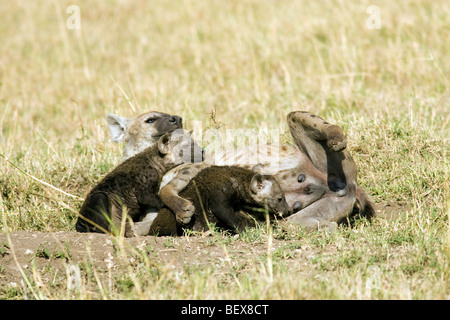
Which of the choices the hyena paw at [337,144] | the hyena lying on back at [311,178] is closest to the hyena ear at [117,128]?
the hyena lying on back at [311,178]

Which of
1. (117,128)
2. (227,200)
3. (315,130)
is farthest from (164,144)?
(315,130)

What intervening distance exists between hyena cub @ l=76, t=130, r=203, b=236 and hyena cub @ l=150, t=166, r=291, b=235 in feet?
0.98

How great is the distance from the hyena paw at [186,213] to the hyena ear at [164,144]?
0.78 meters

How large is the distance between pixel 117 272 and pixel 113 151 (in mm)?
2710

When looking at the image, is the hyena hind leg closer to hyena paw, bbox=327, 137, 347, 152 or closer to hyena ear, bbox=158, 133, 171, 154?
hyena paw, bbox=327, 137, 347, 152

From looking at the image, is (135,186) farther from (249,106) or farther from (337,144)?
(249,106)

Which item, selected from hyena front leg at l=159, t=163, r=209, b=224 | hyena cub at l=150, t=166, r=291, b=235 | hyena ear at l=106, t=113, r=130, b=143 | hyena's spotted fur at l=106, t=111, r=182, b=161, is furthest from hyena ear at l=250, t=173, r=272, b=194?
hyena ear at l=106, t=113, r=130, b=143

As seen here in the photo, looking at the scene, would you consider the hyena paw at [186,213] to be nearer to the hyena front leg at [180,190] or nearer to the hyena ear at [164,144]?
the hyena front leg at [180,190]

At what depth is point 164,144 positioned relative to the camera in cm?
548

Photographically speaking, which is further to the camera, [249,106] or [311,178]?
[249,106]

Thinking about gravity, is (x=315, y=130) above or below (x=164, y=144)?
above

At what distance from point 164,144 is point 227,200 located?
2.77 feet
